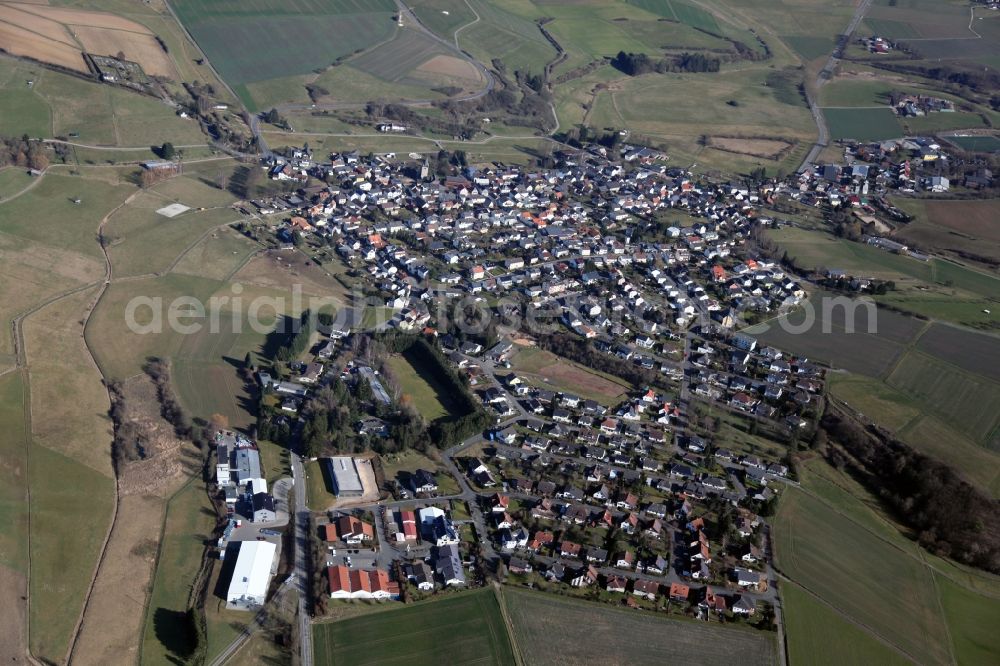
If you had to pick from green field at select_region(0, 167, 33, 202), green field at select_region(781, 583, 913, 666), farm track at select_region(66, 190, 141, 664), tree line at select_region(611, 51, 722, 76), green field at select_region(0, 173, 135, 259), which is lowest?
farm track at select_region(66, 190, 141, 664)

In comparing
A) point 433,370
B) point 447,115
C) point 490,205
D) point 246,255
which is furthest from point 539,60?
point 433,370

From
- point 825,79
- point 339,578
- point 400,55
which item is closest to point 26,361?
point 339,578

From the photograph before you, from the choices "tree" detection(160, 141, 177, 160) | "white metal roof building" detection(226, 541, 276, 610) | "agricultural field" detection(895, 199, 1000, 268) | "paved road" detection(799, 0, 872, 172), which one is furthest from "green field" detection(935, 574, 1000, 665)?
"tree" detection(160, 141, 177, 160)

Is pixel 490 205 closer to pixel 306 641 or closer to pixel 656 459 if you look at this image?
pixel 656 459

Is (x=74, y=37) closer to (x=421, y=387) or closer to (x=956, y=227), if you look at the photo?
(x=421, y=387)

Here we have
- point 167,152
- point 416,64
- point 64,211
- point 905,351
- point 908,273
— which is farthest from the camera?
point 416,64

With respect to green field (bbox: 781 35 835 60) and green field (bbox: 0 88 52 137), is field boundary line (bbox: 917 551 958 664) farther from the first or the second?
green field (bbox: 781 35 835 60)

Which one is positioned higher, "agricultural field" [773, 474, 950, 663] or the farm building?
"agricultural field" [773, 474, 950, 663]
